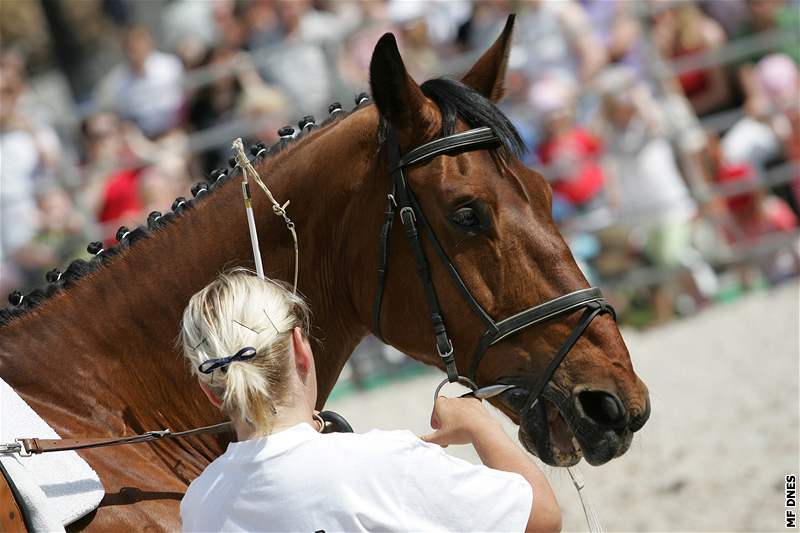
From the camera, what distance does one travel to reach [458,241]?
289 centimetres

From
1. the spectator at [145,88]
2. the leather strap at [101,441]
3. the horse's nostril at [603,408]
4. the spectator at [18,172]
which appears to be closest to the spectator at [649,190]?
the spectator at [145,88]

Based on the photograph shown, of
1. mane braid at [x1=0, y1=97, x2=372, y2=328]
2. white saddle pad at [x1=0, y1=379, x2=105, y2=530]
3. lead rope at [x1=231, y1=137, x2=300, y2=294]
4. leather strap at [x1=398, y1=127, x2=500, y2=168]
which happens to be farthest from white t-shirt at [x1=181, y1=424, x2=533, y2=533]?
mane braid at [x1=0, y1=97, x2=372, y2=328]

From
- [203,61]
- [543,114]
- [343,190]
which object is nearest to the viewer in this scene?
[343,190]

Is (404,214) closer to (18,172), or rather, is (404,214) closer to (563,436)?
(563,436)

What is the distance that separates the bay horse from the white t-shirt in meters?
0.60

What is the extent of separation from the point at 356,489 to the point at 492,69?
1658 mm

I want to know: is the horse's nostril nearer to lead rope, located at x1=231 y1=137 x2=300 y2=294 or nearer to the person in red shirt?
lead rope, located at x1=231 y1=137 x2=300 y2=294

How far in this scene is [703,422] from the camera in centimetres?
632

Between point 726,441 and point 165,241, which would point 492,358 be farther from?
point 726,441

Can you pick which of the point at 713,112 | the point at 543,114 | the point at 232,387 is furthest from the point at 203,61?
the point at 232,387

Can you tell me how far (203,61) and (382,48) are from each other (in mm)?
6655

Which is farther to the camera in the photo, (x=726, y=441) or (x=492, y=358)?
(x=726, y=441)

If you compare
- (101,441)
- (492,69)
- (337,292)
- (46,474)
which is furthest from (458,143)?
(46,474)

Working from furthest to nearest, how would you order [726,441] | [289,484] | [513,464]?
[726,441]
[513,464]
[289,484]
